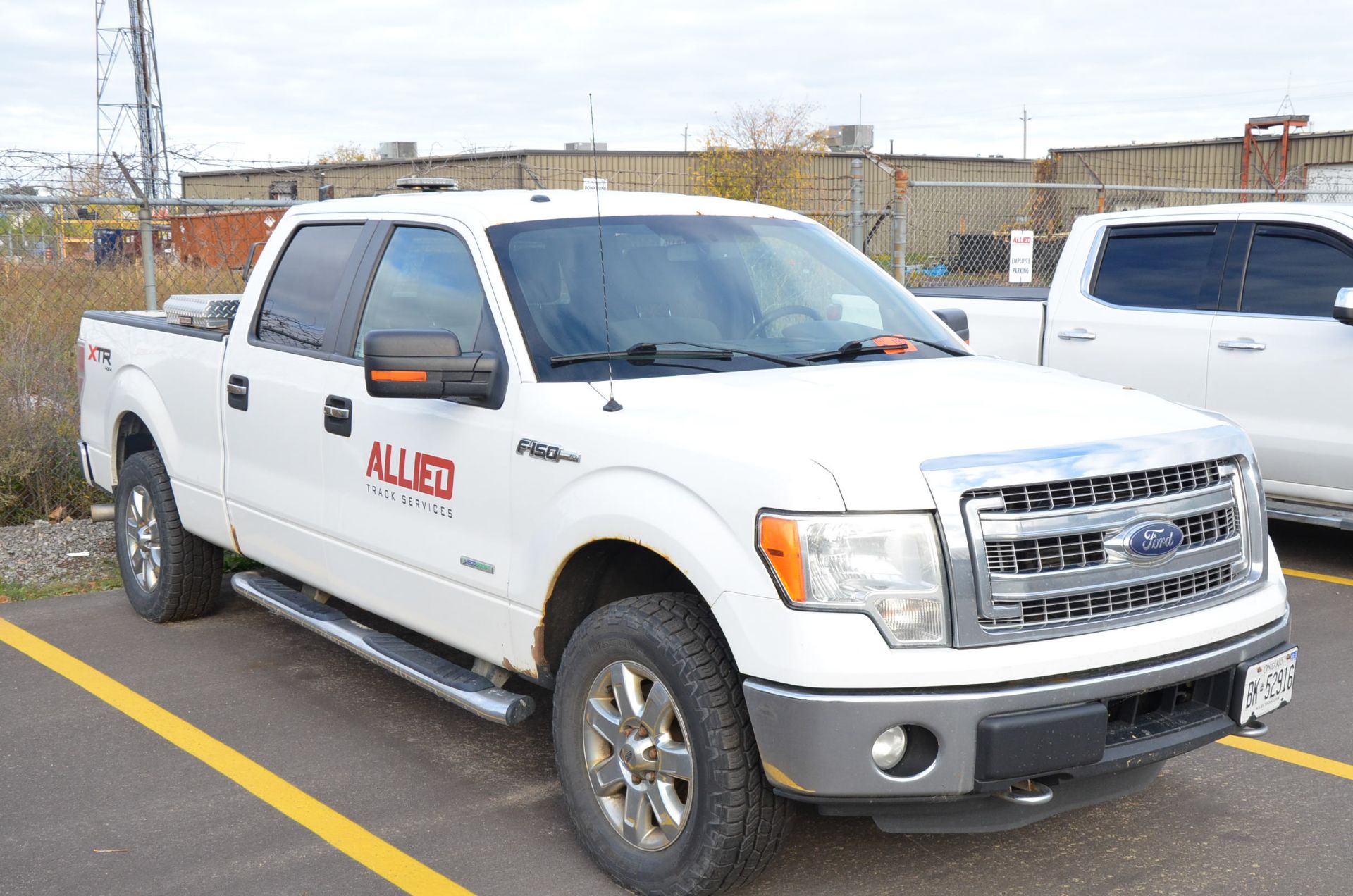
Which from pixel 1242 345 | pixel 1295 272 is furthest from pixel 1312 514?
pixel 1295 272

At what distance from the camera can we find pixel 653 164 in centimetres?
3072

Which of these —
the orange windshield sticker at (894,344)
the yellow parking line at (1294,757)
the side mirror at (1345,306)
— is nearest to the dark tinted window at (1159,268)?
the side mirror at (1345,306)

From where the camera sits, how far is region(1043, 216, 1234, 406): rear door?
7.68 m

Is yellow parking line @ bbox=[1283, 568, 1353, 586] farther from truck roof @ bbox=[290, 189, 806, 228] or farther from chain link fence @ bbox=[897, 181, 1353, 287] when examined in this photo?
chain link fence @ bbox=[897, 181, 1353, 287]

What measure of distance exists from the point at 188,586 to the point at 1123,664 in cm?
459

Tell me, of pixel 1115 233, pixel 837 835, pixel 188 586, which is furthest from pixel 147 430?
→ pixel 1115 233

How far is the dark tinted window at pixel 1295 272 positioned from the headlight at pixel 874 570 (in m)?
5.01

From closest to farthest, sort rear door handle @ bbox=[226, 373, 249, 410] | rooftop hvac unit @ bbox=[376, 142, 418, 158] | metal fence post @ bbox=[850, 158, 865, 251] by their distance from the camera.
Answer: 1. rear door handle @ bbox=[226, 373, 249, 410]
2. metal fence post @ bbox=[850, 158, 865, 251]
3. rooftop hvac unit @ bbox=[376, 142, 418, 158]

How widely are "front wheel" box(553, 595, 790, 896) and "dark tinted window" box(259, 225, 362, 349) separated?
2.04 m

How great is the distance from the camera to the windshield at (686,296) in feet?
13.8

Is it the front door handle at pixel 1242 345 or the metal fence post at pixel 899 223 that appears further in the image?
the metal fence post at pixel 899 223

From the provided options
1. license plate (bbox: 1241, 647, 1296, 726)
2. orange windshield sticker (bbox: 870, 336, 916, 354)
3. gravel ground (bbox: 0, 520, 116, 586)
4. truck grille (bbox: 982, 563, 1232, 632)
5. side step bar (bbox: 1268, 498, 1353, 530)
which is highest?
orange windshield sticker (bbox: 870, 336, 916, 354)

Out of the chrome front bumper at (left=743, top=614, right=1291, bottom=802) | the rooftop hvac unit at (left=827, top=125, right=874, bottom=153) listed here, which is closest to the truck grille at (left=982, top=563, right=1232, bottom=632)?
the chrome front bumper at (left=743, top=614, right=1291, bottom=802)

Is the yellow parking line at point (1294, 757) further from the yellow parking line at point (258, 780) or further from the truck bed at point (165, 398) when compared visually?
the truck bed at point (165, 398)
